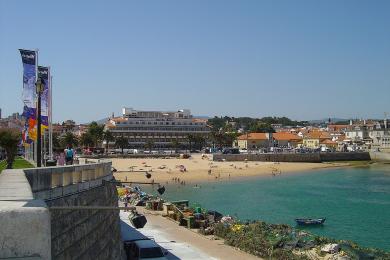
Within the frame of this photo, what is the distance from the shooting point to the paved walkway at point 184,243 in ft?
82.5

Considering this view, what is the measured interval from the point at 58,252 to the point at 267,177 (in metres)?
86.6

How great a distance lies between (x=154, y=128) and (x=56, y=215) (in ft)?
501

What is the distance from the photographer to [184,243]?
1110 inches

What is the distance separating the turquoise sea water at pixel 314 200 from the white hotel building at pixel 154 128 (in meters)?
72.5

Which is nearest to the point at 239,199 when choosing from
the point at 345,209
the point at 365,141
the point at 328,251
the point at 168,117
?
the point at 345,209

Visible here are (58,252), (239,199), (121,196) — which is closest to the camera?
(58,252)

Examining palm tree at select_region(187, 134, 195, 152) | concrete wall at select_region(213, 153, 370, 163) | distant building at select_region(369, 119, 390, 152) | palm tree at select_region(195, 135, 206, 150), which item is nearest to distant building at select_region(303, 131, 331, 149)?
distant building at select_region(369, 119, 390, 152)

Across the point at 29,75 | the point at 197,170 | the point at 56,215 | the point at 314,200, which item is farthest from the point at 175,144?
the point at 56,215

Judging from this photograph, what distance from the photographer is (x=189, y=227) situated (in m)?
34.2

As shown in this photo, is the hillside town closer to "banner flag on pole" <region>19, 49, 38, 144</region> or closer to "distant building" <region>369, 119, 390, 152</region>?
"distant building" <region>369, 119, 390, 152</region>

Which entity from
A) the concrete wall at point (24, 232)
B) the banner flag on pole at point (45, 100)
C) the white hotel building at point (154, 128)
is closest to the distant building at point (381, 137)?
the white hotel building at point (154, 128)

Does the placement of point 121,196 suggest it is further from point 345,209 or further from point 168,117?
point 168,117

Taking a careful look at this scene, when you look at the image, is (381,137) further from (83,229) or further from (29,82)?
(83,229)

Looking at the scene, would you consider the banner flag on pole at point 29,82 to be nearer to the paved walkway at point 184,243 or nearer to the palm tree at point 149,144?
the paved walkway at point 184,243
